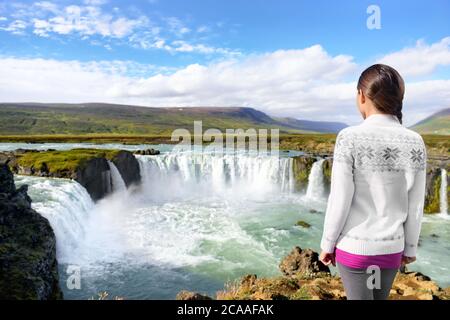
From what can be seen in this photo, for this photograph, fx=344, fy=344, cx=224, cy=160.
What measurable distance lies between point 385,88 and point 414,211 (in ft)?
4.62

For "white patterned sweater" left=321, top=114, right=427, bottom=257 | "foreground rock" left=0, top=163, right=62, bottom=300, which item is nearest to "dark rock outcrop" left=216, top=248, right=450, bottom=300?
"white patterned sweater" left=321, top=114, right=427, bottom=257

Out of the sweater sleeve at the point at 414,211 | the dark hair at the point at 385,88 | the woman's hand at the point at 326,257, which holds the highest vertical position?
the dark hair at the point at 385,88

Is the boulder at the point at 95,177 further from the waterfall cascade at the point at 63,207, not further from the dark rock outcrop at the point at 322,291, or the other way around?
the dark rock outcrop at the point at 322,291

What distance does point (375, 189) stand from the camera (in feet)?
12.1

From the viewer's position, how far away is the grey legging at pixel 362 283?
3.81 m

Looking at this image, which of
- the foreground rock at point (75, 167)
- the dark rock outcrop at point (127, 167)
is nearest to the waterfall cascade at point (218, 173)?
the dark rock outcrop at point (127, 167)

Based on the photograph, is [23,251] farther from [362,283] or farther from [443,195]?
[443,195]

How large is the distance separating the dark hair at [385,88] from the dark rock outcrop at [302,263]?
1685 centimetres

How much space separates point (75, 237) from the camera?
994 inches

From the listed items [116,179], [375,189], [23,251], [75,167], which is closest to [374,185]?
[375,189]
